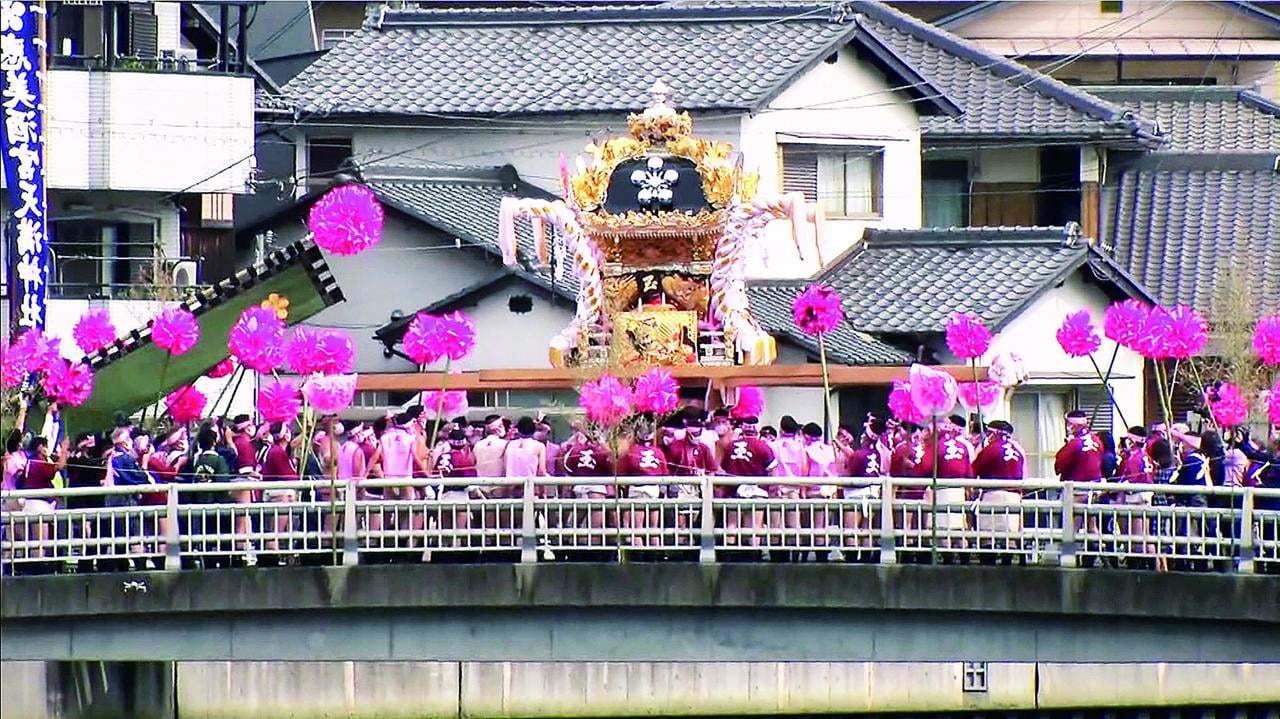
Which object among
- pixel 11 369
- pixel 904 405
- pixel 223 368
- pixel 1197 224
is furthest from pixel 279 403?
pixel 1197 224

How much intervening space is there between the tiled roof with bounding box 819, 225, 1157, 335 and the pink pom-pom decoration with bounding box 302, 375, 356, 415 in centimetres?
1228

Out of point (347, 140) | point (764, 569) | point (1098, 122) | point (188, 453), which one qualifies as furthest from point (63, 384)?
point (1098, 122)

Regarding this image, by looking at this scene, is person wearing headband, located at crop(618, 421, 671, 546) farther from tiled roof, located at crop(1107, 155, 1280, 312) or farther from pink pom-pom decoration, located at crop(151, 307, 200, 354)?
tiled roof, located at crop(1107, 155, 1280, 312)

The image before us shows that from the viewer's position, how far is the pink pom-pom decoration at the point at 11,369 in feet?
92.7

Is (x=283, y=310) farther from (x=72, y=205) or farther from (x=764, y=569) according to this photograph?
(x=764, y=569)

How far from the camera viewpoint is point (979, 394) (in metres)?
31.0

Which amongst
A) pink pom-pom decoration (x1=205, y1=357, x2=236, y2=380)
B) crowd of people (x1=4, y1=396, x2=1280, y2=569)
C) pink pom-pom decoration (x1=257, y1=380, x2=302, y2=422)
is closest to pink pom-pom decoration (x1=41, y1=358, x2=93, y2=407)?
crowd of people (x1=4, y1=396, x2=1280, y2=569)

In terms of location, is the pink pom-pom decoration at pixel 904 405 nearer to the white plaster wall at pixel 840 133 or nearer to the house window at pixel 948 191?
the white plaster wall at pixel 840 133

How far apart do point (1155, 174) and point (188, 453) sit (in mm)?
18626

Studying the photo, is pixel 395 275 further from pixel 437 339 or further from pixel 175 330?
pixel 437 339

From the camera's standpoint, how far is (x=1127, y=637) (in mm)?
26250

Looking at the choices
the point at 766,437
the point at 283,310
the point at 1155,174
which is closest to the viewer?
the point at 766,437

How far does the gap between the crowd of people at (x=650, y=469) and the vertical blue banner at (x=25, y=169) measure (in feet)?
18.3

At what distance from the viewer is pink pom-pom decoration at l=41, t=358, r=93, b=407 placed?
95.3ft
